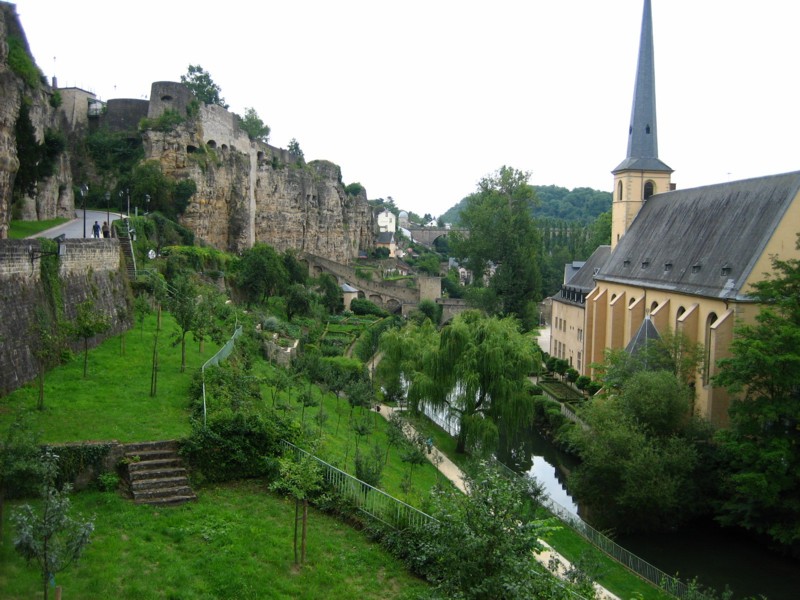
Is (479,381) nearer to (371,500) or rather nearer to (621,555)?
(621,555)

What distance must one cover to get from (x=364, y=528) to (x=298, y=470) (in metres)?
2.35

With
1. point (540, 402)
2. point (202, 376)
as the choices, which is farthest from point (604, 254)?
point (202, 376)

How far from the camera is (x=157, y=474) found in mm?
13789

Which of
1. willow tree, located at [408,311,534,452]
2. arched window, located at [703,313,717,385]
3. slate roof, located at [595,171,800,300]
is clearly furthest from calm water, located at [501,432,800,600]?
slate roof, located at [595,171,800,300]

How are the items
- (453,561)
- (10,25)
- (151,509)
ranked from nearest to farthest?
(453,561) → (151,509) → (10,25)

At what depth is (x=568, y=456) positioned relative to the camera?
30.7 metres

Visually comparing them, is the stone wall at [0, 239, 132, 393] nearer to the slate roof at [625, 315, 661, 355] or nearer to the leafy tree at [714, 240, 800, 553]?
the leafy tree at [714, 240, 800, 553]

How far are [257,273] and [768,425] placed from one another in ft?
95.9

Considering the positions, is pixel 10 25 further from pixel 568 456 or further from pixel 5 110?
pixel 568 456

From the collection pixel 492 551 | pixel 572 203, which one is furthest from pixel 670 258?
pixel 572 203

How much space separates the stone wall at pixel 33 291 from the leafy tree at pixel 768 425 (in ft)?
63.9

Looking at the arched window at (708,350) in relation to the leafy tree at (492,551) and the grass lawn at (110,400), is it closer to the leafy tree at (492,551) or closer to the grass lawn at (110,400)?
the grass lawn at (110,400)

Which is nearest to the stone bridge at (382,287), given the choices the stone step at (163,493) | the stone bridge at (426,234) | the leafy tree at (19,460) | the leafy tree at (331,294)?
the leafy tree at (331,294)

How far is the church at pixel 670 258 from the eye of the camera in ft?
87.9
